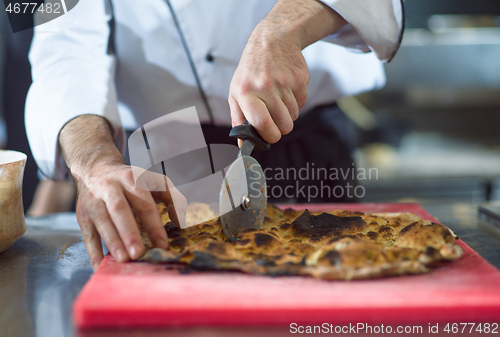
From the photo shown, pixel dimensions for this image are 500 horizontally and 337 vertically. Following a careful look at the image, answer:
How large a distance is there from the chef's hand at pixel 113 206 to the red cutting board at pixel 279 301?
9 centimetres

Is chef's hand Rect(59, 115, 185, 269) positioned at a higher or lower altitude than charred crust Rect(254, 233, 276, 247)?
higher

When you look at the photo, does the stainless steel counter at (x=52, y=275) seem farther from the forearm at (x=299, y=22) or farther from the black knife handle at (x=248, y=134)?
the forearm at (x=299, y=22)

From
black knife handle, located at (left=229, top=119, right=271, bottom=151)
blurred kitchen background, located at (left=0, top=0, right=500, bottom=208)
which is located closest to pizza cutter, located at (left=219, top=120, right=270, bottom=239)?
black knife handle, located at (left=229, top=119, right=271, bottom=151)

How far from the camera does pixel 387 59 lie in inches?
43.1

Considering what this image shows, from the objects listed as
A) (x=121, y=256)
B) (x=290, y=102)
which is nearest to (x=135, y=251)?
(x=121, y=256)

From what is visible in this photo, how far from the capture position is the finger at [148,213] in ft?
2.18

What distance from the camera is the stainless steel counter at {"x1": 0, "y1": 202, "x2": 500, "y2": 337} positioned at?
0.51 meters

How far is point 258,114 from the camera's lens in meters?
0.73

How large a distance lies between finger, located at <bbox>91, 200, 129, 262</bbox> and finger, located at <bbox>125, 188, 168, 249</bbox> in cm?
5

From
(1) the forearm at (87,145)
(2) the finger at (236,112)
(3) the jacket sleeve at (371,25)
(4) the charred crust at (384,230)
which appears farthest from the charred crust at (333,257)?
(3) the jacket sleeve at (371,25)

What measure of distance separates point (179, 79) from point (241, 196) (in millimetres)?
638

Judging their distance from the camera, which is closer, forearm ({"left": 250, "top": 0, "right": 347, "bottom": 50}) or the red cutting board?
the red cutting board

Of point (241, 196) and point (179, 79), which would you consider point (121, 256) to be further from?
point (179, 79)

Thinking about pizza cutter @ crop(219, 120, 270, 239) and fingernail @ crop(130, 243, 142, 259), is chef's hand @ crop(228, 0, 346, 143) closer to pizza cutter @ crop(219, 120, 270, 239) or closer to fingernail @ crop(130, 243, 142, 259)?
pizza cutter @ crop(219, 120, 270, 239)
